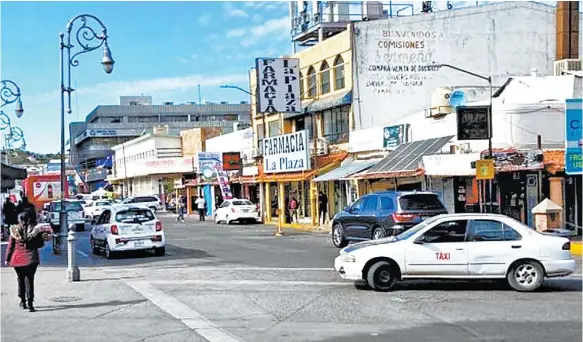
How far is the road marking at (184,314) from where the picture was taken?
9688 mm

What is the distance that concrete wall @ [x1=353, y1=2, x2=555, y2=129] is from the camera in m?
36.4

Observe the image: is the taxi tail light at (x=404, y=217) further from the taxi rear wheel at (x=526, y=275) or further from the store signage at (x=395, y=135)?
the store signage at (x=395, y=135)

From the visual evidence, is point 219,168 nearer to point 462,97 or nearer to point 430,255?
point 462,97

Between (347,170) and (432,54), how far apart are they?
26.1 ft

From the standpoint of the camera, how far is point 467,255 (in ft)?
44.0

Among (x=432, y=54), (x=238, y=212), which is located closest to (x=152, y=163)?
(x=238, y=212)

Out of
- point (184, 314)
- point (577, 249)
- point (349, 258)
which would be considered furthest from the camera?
point (577, 249)

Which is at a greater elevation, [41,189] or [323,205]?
[41,189]

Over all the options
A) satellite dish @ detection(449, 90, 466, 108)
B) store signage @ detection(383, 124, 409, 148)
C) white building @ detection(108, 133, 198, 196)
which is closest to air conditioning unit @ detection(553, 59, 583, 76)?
satellite dish @ detection(449, 90, 466, 108)

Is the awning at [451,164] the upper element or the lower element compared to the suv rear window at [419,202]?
upper

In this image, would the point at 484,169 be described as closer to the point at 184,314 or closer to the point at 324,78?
the point at 184,314

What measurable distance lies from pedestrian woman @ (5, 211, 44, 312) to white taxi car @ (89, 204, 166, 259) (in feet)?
30.7

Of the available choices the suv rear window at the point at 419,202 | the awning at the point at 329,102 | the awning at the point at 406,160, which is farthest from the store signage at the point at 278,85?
the suv rear window at the point at 419,202

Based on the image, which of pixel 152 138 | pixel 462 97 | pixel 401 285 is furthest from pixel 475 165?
pixel 152 138
